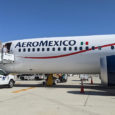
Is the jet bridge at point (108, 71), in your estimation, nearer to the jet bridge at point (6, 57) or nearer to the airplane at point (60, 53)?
the airplane at point (60, 53)

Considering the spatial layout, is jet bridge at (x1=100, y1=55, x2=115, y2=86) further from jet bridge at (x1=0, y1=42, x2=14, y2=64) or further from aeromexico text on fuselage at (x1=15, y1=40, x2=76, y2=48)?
jet bridge at (x1=0, y1=42, x2=14, y2=64)

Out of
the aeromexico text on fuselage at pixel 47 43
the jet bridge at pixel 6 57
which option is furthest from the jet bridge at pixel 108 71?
the jet bridge at pixel 6 57

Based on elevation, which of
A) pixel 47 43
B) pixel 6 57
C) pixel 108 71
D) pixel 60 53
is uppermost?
pixel 47 43

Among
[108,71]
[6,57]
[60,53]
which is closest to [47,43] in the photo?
[60,53]

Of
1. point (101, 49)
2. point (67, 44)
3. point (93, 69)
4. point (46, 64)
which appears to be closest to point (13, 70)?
point (46, 64)

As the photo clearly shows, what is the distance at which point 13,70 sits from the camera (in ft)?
52.1

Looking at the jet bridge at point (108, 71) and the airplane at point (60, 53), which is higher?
the airplane at point (60, 53)

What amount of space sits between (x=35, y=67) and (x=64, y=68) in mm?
3059

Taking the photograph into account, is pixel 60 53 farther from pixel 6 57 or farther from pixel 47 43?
pixel 6 57

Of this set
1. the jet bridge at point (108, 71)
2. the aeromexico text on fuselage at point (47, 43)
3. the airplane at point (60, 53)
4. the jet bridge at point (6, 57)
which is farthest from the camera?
the jet bridge at point (6, 57)

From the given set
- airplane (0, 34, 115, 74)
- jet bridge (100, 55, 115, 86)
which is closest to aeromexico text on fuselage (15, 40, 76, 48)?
airplane (0, 34, 115, 74)

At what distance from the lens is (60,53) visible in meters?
14.2

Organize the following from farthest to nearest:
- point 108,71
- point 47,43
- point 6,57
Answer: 1. point 47,43
2. point 6,57
3. point 108,71

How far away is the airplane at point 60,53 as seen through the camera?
1341 centimetres
